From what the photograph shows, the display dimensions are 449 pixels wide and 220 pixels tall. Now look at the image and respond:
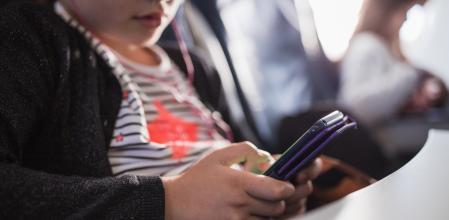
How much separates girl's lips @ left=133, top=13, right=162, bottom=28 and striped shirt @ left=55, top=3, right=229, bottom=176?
7cm

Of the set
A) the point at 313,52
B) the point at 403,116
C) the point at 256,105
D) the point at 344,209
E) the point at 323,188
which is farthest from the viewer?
the point at 313,52

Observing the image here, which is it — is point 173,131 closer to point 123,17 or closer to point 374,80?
point 123,17

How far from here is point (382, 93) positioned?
155cm

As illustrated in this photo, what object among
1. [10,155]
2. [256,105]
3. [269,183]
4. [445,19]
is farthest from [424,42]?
[10,155]

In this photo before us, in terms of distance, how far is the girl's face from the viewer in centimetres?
58

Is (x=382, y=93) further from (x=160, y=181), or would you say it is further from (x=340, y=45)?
(x=160, y=181)

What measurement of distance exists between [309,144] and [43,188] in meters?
0.26

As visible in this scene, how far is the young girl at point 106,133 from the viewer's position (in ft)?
1.50

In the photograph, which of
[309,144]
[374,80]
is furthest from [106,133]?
[374,80]

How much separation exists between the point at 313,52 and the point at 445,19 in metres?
0.46

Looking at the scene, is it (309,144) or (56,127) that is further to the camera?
(56,127)

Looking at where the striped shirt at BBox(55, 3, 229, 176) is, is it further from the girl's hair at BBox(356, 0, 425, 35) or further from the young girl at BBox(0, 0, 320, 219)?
the girl's hair at BBox(356, 0, 425, 35)

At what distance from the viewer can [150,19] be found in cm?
61

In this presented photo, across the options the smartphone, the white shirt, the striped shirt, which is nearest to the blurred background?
the white shirt
